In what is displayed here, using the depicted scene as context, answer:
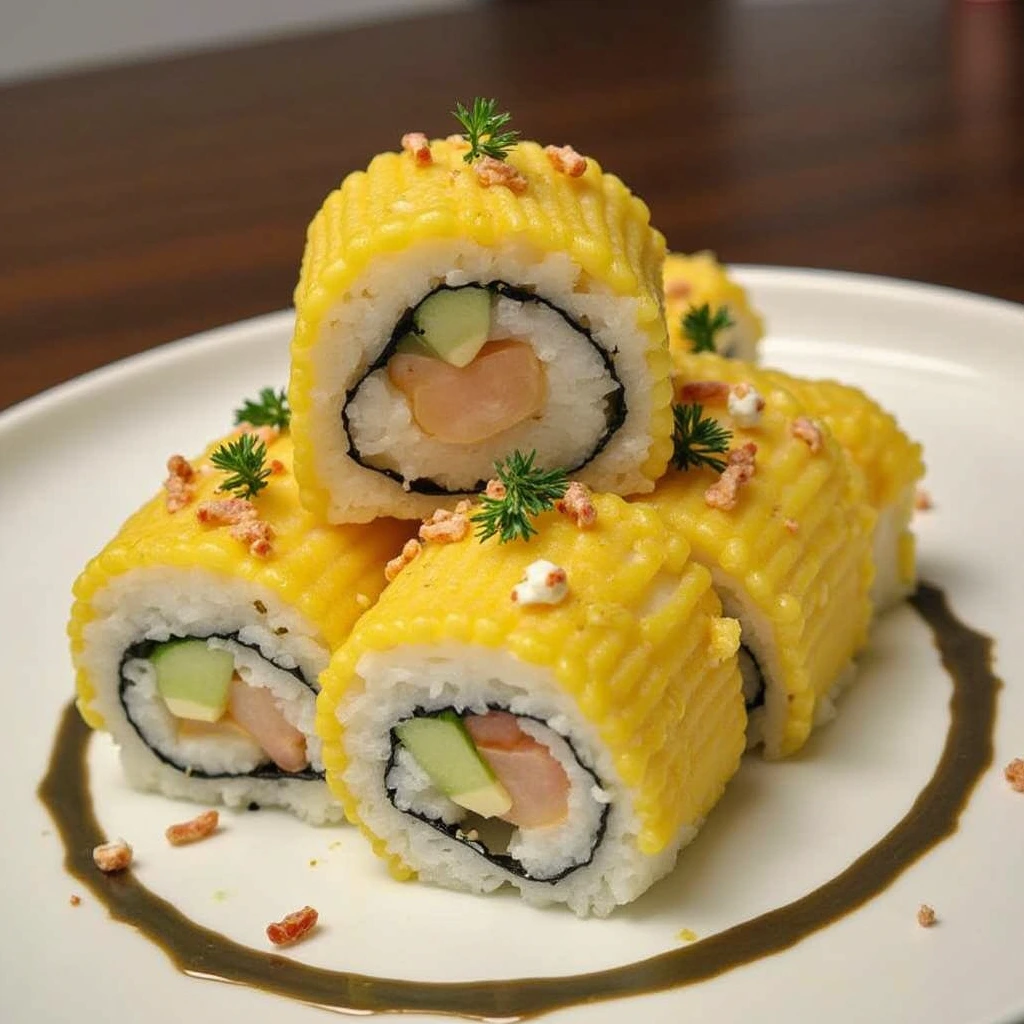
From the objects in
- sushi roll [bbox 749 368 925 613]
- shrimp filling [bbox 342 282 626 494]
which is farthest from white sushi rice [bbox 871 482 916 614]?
shrimp filling [bbox 342 282 626 494]

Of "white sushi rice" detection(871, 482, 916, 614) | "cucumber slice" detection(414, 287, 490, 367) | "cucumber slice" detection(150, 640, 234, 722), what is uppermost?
"cucumber slice" detection(414, 287, 490, 367)

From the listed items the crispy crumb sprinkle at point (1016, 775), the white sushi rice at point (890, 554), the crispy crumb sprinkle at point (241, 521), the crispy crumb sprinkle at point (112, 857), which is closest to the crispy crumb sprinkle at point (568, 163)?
the crispy crumb sprinkle at point (241, 521)

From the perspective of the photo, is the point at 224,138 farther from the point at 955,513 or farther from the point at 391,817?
the point at 391,817

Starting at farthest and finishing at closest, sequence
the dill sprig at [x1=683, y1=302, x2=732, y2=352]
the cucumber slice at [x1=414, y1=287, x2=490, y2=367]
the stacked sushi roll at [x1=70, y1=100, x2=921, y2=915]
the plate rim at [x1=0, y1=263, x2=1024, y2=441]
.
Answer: the plate rim at [x1=0, y1=263, x2=1024, y2=441] → the dill sprig at [x1=683, y1=302, x2=732, y2=352] → the cucumber slice at [x1=414, y1=287, x2=490, y2=367] → the stacked sushi roll at [x1=70, y1=100, x2=921, y2=915]

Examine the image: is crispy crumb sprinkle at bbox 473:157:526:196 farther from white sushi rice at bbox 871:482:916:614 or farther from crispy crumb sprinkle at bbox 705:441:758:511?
white sushi rice at bbox 871:482:916:614

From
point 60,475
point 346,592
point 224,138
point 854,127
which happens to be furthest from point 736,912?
point 224,138

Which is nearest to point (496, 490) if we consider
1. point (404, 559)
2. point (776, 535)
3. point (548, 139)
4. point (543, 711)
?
point (404, 559)
